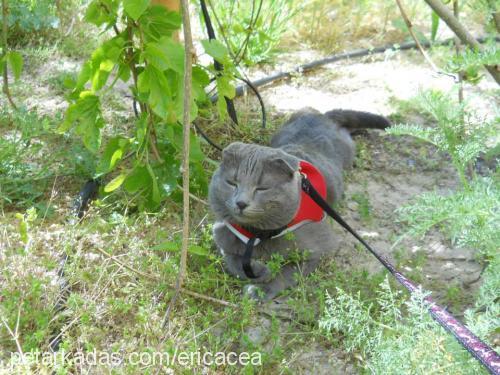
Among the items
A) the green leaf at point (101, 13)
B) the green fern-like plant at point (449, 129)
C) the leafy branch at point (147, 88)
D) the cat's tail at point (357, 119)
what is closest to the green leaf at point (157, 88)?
the leafy branch at point (147, 88)

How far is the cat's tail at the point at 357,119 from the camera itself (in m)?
3.26

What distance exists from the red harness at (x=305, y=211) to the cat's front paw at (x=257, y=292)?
18cm

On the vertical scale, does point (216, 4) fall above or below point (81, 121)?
above

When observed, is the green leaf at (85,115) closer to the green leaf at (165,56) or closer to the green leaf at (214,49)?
the green leaf at (165,56)

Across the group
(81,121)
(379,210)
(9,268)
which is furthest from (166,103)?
(379,210)

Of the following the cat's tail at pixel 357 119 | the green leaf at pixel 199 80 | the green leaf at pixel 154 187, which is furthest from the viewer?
the cat's tail at pixel 357 119

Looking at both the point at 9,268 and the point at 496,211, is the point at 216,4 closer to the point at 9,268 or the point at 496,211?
the point at 9,268

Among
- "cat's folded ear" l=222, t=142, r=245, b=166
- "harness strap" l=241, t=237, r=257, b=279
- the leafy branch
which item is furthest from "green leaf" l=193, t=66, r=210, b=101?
"harness strap" l=241, t=237, r=257, b=279

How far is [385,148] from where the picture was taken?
3.29 meters

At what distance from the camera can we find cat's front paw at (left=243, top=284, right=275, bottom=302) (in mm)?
2161

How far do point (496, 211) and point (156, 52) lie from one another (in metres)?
1.18

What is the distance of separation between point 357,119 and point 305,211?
1079 mm

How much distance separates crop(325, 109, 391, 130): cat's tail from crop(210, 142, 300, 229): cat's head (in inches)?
42.7

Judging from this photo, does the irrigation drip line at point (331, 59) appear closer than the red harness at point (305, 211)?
No
